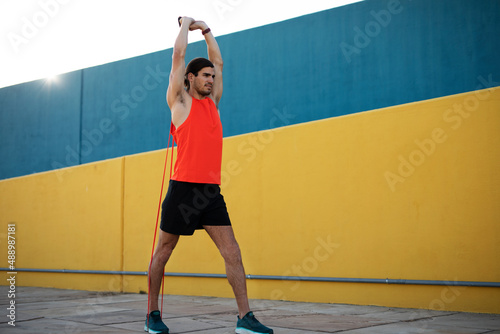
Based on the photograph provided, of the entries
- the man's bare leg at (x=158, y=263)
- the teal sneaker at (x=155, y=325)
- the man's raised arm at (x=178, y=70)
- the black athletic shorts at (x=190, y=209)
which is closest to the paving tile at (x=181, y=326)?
the teal sneaker at (x=155, y=325)

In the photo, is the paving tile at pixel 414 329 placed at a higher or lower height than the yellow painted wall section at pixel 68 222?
lower

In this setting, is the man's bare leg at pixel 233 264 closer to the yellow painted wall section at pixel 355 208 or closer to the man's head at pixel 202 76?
the man's head at pixel 202 76

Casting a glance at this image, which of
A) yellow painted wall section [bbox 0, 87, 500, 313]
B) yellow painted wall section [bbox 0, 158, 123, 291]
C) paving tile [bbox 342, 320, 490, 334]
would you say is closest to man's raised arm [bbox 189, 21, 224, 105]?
paving tile [bbox 342, 320, 490, 334]

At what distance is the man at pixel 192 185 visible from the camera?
3088 mm

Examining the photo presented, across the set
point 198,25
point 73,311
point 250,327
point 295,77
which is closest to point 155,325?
point 250,327

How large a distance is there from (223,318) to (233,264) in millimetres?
1067

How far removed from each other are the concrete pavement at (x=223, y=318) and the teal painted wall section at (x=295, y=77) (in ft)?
17.3

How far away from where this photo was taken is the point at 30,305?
5062 millimetres

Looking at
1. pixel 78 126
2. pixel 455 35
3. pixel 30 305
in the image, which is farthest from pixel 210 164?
pixel 78 126

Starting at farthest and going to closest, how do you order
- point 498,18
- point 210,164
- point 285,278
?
point 498,18 < point 285,278 < point 210,164

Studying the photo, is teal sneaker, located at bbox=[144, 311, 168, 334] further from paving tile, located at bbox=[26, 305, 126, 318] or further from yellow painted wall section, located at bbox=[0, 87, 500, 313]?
yellow painted wall section, located at bbox=[0, 87, 500, 313]

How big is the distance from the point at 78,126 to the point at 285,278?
32.0ft

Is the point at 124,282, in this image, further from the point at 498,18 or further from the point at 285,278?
the point at 498,18

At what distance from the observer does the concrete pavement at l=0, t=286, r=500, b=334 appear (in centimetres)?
331
